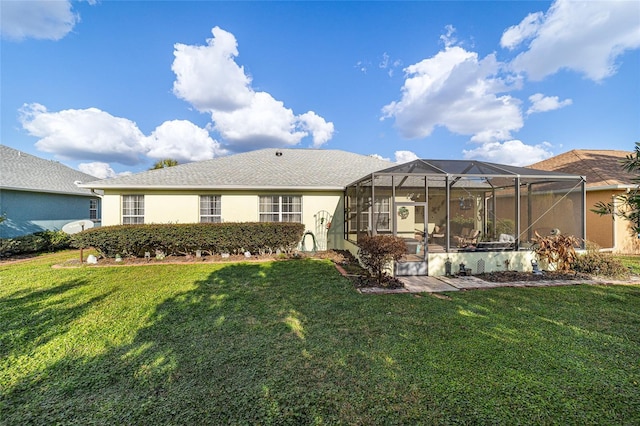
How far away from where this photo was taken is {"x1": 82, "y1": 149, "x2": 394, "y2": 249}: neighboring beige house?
10.4m

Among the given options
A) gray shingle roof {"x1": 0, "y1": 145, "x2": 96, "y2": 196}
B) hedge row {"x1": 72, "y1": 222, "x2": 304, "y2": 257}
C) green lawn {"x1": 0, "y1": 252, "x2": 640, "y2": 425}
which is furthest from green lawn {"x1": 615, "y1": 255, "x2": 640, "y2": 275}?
gray shingle roof {"x1": 0, "y1": 145, "x2": 96, "y2": 196}

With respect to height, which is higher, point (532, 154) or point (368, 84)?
point (368, 84)

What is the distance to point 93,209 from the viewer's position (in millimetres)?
15781

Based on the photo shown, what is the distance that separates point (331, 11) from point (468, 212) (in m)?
10.8

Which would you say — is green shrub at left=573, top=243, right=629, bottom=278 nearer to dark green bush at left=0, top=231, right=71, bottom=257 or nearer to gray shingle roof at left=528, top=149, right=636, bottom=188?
gray shingle roof at left=528, top=149, right=636, bottom=188

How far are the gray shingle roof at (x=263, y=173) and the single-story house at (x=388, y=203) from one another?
0.16ft

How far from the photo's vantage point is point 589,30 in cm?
947

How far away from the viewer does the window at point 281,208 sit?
1123 cm

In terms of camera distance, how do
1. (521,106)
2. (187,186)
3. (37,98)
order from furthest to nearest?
(521,106), (37,98), (187,186)

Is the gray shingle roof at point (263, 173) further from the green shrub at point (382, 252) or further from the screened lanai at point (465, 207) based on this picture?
the green shrub at point (382, 252)

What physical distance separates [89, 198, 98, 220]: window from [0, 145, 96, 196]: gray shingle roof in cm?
103

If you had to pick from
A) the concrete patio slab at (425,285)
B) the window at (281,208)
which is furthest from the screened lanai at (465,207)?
the window at (281,208)

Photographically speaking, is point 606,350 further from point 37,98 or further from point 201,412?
point 37,98

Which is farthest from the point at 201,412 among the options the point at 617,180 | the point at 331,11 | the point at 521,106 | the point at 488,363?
the point at 521,106
